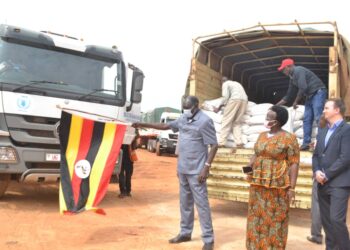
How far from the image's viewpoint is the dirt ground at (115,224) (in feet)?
16.7

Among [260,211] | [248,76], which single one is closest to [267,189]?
[260,211]

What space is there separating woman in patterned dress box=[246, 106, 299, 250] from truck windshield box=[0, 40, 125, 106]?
359cm

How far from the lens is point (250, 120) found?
7.25 meters

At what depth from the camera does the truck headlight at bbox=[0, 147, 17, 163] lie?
20.5ft

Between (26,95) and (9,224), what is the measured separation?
1899 mm

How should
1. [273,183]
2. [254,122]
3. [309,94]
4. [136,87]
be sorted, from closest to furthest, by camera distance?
[273,183]
[309,94]
[254,122]
[136,87]

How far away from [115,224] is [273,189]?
278 cm

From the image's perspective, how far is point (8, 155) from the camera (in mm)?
6297

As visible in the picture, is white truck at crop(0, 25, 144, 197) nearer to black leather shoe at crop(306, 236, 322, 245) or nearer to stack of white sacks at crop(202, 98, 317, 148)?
stack of white sacks at crop(202, 98, 317, 148)

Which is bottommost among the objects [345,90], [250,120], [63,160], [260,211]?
[260,211]

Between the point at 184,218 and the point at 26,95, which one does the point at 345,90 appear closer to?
the point at 184,218

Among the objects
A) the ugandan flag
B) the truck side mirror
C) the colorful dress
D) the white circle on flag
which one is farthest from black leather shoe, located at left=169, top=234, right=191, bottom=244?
the truck side mirror

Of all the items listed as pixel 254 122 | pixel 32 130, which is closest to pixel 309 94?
pixel 254 122

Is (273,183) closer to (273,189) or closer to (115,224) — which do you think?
(273,189)
